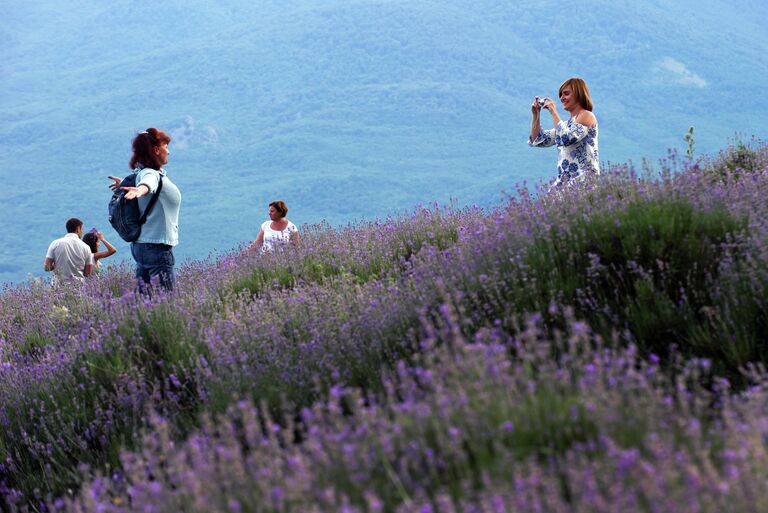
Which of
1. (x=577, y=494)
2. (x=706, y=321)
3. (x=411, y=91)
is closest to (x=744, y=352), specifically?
(x=706, y=321)

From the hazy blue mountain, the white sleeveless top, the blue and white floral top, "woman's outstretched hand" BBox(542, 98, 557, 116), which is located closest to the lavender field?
the blue and white floral top

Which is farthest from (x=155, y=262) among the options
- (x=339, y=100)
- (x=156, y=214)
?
(x=339, y=100)

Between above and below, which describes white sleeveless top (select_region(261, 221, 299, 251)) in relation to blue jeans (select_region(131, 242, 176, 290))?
above

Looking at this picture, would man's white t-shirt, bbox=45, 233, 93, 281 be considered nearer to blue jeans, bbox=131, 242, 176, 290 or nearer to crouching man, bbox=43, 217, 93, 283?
crouching man, bbox=43, 217, 93, 283

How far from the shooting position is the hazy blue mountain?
357ft

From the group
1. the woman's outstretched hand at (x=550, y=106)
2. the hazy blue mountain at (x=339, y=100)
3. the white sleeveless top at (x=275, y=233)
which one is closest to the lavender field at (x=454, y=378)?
the woman's outstretched hand at (x=550, y=106)

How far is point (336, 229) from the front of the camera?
8.55 metres

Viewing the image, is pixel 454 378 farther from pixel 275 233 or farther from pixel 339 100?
pixel 339 100

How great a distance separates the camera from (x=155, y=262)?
6.73 m

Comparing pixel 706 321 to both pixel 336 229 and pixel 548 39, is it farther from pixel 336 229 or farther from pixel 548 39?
pixel 548 39

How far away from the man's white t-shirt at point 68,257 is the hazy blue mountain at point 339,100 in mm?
83878

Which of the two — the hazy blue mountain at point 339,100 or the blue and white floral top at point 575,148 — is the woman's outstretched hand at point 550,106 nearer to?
the blue and white floral top at point 575,148

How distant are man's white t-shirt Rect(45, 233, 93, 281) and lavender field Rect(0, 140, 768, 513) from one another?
3.27 meters

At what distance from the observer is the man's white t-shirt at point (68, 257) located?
391 inches
